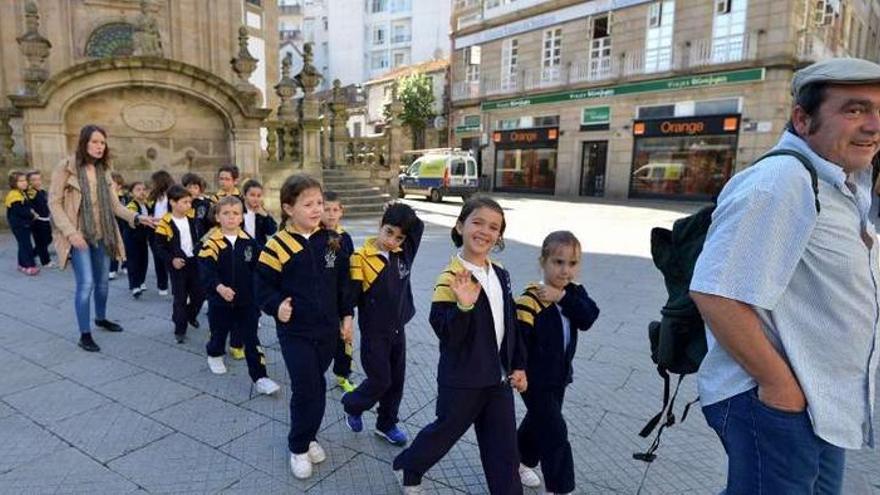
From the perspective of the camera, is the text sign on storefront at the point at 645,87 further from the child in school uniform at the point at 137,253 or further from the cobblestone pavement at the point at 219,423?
the child in school uniform at the point at 137,253

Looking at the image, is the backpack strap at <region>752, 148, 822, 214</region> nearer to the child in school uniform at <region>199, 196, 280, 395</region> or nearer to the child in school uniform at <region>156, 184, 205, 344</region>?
the child in school uniform at <region>199, 196, 280, 395</region>

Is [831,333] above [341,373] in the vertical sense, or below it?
above

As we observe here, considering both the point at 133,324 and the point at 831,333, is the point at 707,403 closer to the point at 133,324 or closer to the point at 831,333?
the point at 831,333

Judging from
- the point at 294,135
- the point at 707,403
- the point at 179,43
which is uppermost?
the point at 179,43

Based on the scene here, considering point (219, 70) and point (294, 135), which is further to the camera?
point (219, 70)

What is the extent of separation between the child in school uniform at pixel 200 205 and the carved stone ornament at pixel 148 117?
6.96 m

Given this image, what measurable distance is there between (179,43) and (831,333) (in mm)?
20139

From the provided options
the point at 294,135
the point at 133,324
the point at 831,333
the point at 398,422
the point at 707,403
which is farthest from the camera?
the point at 294,135

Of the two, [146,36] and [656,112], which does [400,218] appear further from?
[656,112]

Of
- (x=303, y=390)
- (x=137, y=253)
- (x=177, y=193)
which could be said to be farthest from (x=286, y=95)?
(x=303, y=390)

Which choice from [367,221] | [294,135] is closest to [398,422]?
[367,221]

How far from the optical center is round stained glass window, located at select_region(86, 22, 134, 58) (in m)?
17.1

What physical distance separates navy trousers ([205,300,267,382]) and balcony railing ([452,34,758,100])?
74.0ft

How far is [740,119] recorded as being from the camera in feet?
69.2
